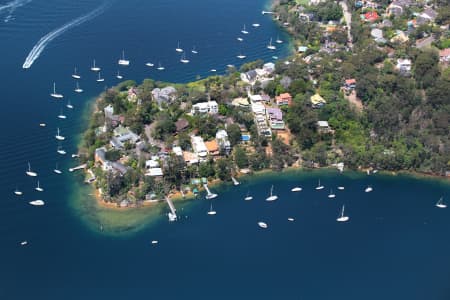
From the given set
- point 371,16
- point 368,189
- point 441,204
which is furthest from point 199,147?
point 371,16

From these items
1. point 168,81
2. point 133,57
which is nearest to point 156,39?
point 133,57

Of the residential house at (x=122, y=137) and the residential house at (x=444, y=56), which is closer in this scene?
the residential house at (x=122, y=137)

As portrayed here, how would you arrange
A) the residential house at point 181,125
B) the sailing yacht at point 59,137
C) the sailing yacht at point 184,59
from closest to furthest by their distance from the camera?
the sailing yacht at point 59,137 < the residential house at point 181,125 < the sailing yacht at point 184,59

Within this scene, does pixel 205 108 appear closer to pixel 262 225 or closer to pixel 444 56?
pixel 262 225

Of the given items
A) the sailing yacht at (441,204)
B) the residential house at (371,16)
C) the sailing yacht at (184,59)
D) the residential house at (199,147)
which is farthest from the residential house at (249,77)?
the sailing yacht at (441,204)

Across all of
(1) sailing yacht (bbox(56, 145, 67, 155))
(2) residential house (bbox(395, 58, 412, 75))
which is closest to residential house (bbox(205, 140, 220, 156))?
(1) sailing yacht (bbox(56, 145, 67, 155))

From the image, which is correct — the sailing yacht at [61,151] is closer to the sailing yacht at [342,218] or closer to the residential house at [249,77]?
the residential house at [249,77]
